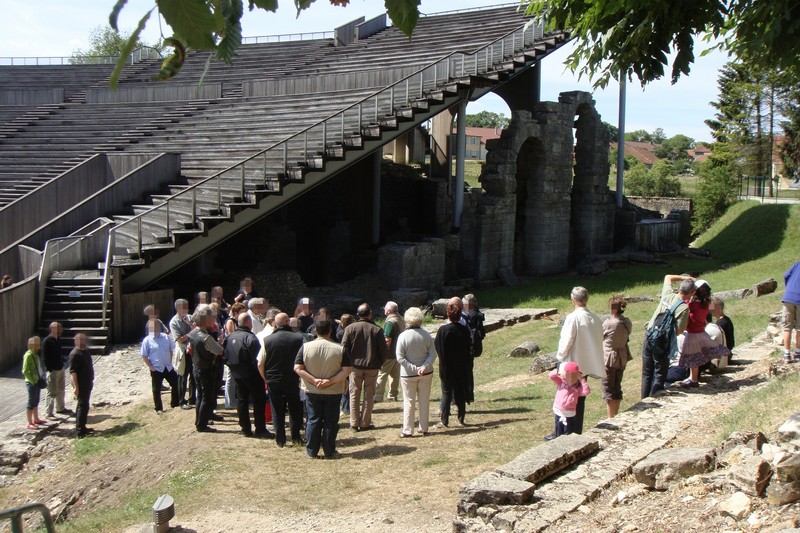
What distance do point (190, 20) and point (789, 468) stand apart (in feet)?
13.5

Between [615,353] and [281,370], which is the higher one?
[615,353]

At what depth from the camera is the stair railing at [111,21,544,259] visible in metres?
16.9

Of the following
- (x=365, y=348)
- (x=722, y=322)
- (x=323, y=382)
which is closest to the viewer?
(x=323, y=382)

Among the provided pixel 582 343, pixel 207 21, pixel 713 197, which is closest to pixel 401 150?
pixel 713 197

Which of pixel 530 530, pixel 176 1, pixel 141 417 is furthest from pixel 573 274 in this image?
pixel 176 1

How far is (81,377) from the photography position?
1076 centimetres

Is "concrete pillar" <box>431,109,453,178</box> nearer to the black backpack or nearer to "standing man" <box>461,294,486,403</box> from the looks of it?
"standing man" <box>461,294,486,403</box>

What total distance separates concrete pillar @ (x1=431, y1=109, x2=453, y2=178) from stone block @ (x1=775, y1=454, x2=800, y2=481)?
79.7 ft

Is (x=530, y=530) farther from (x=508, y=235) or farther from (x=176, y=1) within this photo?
(x=508, y=235)

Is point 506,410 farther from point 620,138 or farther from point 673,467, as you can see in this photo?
point 620,138

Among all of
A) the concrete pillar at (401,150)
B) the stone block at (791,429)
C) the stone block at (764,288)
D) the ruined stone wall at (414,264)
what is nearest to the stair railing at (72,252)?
the ruined stone wall at (414,264)

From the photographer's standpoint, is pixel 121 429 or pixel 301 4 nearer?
pixel 301 4

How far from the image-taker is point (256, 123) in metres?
23.3

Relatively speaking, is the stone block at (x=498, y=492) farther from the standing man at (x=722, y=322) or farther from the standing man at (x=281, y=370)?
the standing man at (x=722, y=322)
